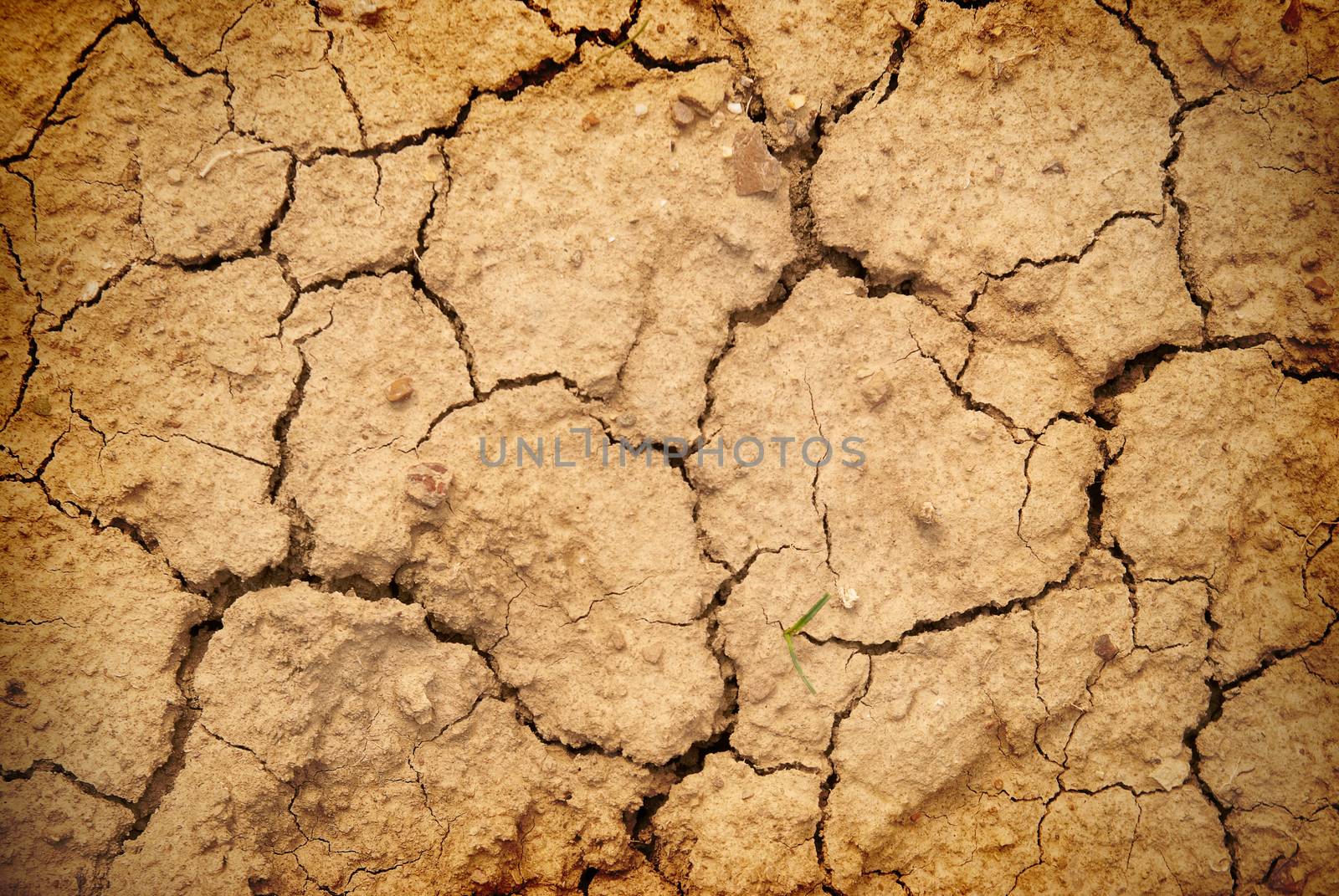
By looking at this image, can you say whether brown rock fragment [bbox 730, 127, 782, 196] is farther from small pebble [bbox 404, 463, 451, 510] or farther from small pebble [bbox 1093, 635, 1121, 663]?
small pebble [bbox 1093, 635, 1121, 663]

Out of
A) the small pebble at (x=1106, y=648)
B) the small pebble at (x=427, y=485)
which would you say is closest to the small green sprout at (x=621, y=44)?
the small pebble at (x=427, y=485)

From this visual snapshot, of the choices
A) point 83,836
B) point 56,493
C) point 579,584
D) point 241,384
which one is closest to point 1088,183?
point 579,584

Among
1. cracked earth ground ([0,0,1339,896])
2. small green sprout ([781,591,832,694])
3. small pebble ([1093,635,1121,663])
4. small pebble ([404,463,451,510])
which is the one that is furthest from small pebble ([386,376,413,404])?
small pebble ([1093,635,1121,663])

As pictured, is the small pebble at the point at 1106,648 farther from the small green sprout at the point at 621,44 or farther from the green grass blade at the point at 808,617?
the small green sprout at the point at 621,44

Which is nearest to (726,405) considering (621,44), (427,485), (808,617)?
(808,617)

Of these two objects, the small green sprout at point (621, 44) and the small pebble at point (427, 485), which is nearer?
the small pebble at point (427, 485)

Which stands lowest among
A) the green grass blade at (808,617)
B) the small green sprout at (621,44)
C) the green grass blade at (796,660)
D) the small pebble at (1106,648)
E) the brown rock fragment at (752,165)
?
the green grass blade at (796,660)

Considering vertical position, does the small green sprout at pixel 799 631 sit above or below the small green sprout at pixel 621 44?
below
